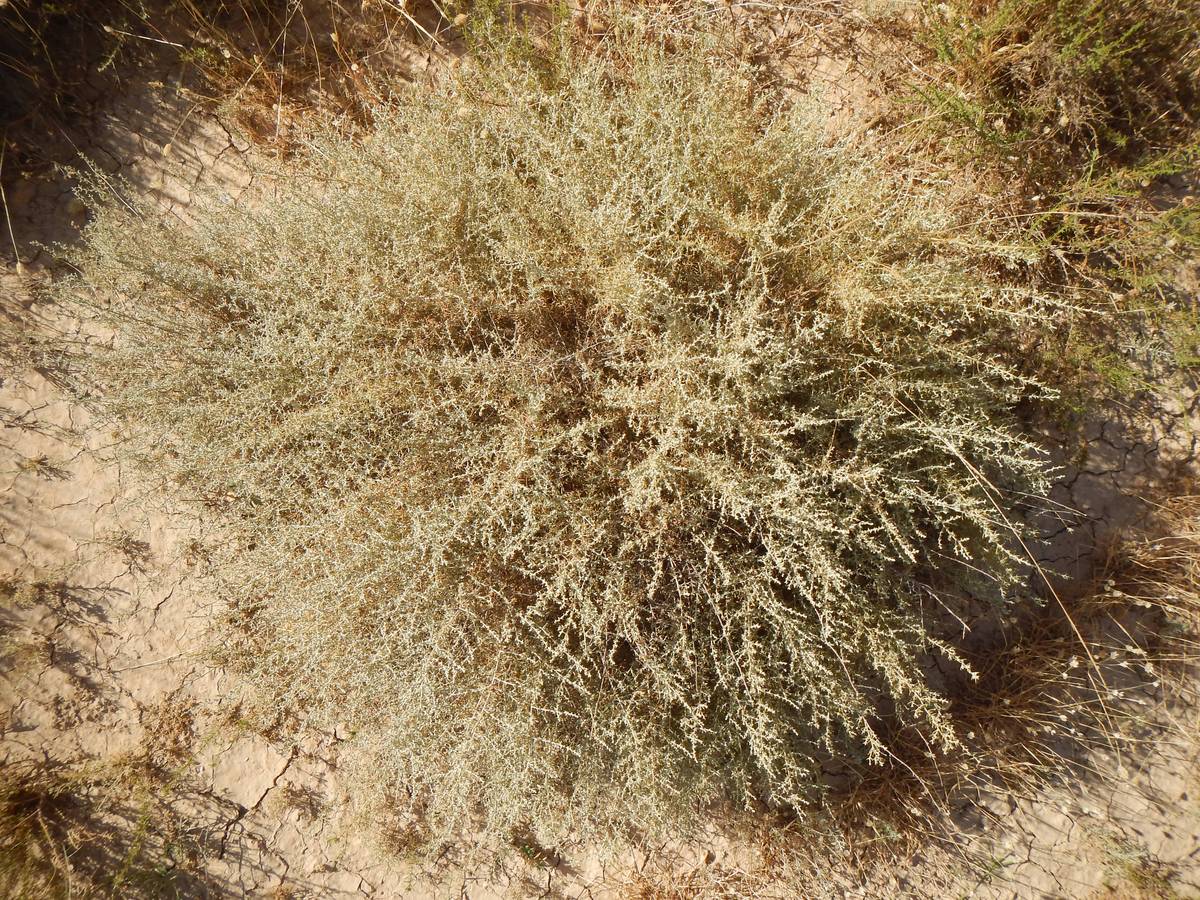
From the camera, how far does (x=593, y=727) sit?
7.50 feet

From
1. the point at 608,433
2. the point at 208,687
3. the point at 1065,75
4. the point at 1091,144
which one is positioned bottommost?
the point at 208,687

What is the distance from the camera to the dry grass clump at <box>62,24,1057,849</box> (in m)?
2.20

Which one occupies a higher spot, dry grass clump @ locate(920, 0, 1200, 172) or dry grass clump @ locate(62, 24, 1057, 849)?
dry grass clump @ locate(920, 0, 1200, 172)

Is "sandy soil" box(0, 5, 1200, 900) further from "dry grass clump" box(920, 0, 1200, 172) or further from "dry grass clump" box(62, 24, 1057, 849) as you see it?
"dry grass clump" box(62, 24, 1057, 849)

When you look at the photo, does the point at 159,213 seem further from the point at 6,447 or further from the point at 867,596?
the point at 867,596

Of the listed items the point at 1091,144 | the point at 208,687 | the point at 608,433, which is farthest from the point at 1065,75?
the point at 208,687

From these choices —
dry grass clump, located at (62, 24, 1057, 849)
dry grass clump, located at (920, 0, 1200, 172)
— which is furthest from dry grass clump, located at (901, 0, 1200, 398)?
dry grass clump, located at (62, 24, 1057, 849)

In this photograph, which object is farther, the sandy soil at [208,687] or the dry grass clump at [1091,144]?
the sandy soil at [208,687]

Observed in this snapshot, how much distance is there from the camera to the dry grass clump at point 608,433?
7.20 feet

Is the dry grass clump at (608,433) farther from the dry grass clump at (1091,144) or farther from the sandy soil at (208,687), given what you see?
the sandy soil at (208,687)

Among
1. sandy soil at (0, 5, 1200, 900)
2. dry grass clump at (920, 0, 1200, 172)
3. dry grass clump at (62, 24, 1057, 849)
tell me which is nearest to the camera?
dry grass clump at (62, 24, 1057, 849)

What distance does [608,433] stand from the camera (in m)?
2.39

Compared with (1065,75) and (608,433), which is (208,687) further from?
(1065,75)

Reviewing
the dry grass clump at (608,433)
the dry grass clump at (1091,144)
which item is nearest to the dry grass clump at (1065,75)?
the dry grass clump at (1091,144)
